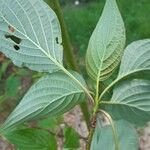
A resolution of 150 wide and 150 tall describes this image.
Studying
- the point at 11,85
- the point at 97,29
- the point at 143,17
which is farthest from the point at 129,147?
the point at 143,17

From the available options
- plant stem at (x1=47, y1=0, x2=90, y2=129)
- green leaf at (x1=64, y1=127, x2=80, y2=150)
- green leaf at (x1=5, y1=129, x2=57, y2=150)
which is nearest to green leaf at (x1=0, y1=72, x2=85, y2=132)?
plant stem at (x1=47, y1=0, x2=90, y2=129)

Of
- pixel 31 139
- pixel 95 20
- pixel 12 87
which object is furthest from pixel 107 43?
pixel 95 20

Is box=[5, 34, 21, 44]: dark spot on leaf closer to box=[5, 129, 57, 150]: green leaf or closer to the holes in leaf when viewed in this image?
the holes in leaf

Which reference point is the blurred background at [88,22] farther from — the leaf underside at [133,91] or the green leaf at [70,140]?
the leaf underside at [133,91]

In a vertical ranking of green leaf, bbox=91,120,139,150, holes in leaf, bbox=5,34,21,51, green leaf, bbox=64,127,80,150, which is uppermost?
holes in leaf, bbox=5,34,21,51

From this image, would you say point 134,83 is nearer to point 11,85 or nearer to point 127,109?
point 127,109

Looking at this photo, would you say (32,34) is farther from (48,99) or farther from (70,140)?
(70,140)
